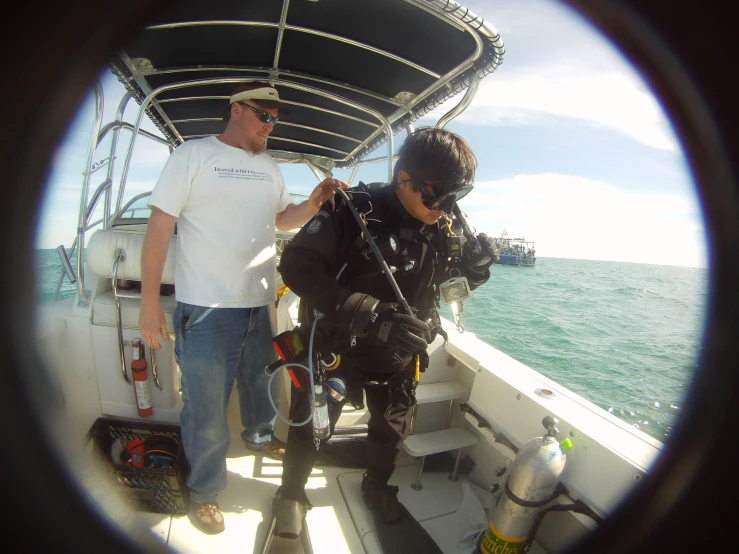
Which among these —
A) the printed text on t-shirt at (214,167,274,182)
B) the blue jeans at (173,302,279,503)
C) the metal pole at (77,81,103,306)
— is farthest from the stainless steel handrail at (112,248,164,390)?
the printed text on t-shirt at (214,167,274,182)

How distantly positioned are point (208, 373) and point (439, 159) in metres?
1.44

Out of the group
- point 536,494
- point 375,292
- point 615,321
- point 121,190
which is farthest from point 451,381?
point 615,321

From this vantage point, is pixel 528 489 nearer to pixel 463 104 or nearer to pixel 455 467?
pixel 455 467

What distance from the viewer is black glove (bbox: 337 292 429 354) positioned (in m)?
1.39

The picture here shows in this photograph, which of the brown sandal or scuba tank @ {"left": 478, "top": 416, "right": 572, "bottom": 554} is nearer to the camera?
scuba tank @ {"left": 478, "top": 416, "right": 572, "bottom": 554}

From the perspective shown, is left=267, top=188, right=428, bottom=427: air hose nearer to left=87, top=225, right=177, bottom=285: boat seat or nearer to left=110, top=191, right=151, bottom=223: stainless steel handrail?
left=87, top=225, right=177, bottom=285: boat seat

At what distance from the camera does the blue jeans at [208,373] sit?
159cm

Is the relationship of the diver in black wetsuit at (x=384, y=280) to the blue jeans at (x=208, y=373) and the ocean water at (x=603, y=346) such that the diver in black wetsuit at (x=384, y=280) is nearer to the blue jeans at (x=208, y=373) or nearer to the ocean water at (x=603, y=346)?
the blue jeans at (x=208, y=373)

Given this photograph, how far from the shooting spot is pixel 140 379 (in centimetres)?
199

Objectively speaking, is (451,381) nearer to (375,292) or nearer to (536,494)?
(536,494)

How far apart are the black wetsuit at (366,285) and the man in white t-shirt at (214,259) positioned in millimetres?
264

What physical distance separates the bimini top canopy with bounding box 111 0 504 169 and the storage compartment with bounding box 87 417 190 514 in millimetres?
2318

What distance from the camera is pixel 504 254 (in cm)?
5972

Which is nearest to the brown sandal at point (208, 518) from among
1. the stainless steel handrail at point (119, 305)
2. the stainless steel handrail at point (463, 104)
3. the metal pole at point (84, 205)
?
the stainless steel handrail at point (119, 305)
